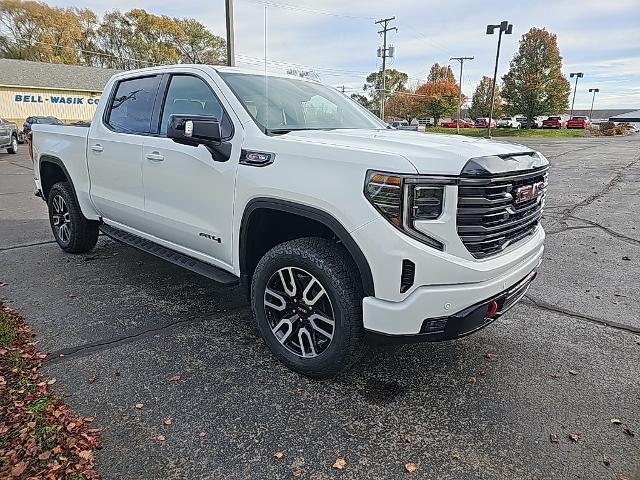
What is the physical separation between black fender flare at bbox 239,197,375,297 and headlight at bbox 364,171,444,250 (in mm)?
261

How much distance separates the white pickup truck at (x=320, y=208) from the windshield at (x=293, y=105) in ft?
0.05

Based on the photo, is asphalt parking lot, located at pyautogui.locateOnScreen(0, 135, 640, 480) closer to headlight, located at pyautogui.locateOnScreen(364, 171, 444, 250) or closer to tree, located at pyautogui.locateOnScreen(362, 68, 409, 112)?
headlight, located at pyautogui.locateOnScreen(364, 171, 444, 250)

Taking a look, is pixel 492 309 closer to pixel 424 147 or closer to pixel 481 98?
pixel 424 147

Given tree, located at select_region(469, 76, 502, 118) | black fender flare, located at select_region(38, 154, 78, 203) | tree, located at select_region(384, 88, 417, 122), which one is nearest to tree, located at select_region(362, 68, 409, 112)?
tree, located at select_region(384, 88, 417, 122)

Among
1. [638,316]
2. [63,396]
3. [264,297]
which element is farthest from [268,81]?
[638,316]

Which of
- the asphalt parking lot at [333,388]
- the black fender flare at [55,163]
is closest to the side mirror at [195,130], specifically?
the asphalt parking lot at [333,388]

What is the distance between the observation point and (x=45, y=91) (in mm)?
37312

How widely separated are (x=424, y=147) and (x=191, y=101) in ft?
6.81

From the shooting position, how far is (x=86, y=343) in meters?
3.50

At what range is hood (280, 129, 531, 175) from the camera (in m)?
2.43

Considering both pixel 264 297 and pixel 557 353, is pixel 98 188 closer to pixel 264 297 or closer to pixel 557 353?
pixel 264 297

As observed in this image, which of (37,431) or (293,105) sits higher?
(293,105)

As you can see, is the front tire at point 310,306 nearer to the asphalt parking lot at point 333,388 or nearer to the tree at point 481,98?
the asphalt parking lot at point 333,388

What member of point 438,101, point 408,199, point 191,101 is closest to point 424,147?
point 408,199
